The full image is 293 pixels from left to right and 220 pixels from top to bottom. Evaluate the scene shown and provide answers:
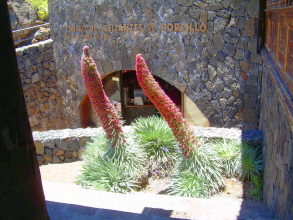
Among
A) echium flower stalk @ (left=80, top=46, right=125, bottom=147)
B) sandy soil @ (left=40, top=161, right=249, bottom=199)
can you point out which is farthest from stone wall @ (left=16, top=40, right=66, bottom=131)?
echium flower stalk @ (left=80, top=46, right=125, bottom=147)

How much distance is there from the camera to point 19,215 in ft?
3.91

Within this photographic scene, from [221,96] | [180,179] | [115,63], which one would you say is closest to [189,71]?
[221,96]

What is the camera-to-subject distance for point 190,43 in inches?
303

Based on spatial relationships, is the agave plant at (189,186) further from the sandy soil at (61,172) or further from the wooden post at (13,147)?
the wooden post at (13,147)

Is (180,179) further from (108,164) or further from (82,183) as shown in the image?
(82,183)

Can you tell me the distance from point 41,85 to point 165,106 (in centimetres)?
667

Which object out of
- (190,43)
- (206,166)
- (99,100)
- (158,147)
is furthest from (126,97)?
(206,166)

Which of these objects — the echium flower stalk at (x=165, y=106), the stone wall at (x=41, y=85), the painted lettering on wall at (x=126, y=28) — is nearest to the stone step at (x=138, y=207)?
the echium flower stalk at (x=165, y=106)

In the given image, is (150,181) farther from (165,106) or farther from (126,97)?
(126,97)

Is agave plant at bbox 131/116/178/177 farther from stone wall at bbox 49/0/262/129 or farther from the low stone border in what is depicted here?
stone wall at bbox 49/0/262/129

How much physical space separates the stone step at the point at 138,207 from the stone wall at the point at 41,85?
6.57 m

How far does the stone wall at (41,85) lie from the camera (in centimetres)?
1016

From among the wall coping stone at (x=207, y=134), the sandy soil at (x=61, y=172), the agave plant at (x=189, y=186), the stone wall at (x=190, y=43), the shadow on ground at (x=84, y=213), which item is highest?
the stone wall at (x=190, y=43)

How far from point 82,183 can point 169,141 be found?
5.40 feet
